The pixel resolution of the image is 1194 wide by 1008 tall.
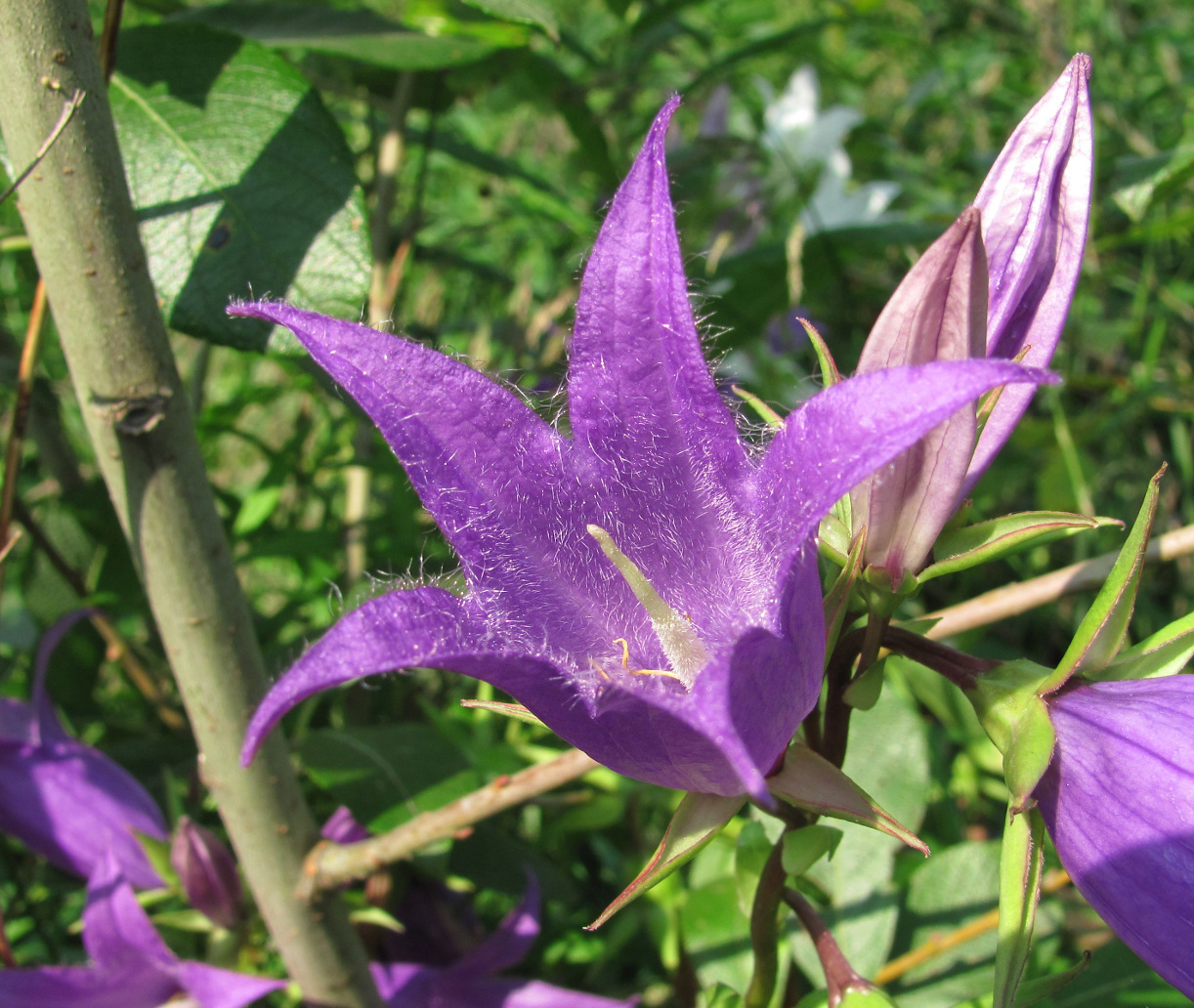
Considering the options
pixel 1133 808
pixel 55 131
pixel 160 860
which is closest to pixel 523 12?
pixel 55 131

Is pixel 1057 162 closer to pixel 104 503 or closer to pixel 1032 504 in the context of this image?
pixel 104 503

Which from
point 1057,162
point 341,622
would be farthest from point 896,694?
point 341,622

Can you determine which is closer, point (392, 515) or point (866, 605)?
point (866, 605)

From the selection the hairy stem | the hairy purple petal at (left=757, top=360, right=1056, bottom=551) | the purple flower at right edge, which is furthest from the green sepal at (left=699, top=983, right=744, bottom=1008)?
the hairy purple petal at (left=757, top=360, right=1056, bottom=551)

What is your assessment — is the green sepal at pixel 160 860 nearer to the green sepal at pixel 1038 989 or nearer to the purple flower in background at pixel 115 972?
the purple flower in background at pixel 115 972

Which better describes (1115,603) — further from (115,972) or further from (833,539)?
(115,972)
